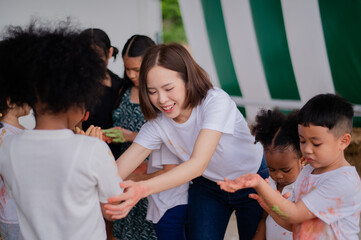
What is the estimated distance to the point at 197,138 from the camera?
5.66 feet

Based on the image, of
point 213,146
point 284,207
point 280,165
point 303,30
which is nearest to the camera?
point 284,207

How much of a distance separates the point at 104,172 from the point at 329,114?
33.5 inches

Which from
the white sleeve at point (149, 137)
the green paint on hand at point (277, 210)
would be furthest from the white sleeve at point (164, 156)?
the green paint on hand at point (277, 210)

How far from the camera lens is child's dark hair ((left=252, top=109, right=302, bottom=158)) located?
6.59 feet

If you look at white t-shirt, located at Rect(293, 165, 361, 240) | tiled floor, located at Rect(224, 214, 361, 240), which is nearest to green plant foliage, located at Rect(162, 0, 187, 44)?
tiled floor, located at Rect(224, 214, 361, 240)

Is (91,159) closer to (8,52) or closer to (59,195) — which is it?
(59,195)

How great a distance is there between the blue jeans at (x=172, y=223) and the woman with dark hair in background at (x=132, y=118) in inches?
10.2

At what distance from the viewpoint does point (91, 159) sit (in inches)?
50.6

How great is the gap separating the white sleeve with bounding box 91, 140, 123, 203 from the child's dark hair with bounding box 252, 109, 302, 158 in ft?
3.05

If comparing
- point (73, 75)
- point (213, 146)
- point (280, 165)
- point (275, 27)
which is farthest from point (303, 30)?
point (73, 75)

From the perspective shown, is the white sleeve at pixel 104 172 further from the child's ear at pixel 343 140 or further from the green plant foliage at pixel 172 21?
the green plant foliage at pixel 172 21

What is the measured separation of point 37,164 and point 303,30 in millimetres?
3030

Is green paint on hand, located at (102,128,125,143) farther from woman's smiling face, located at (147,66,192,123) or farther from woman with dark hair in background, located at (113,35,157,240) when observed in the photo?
woman's smiling face, located at (147,66,192,123)

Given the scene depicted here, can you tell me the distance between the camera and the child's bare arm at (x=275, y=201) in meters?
1.46
